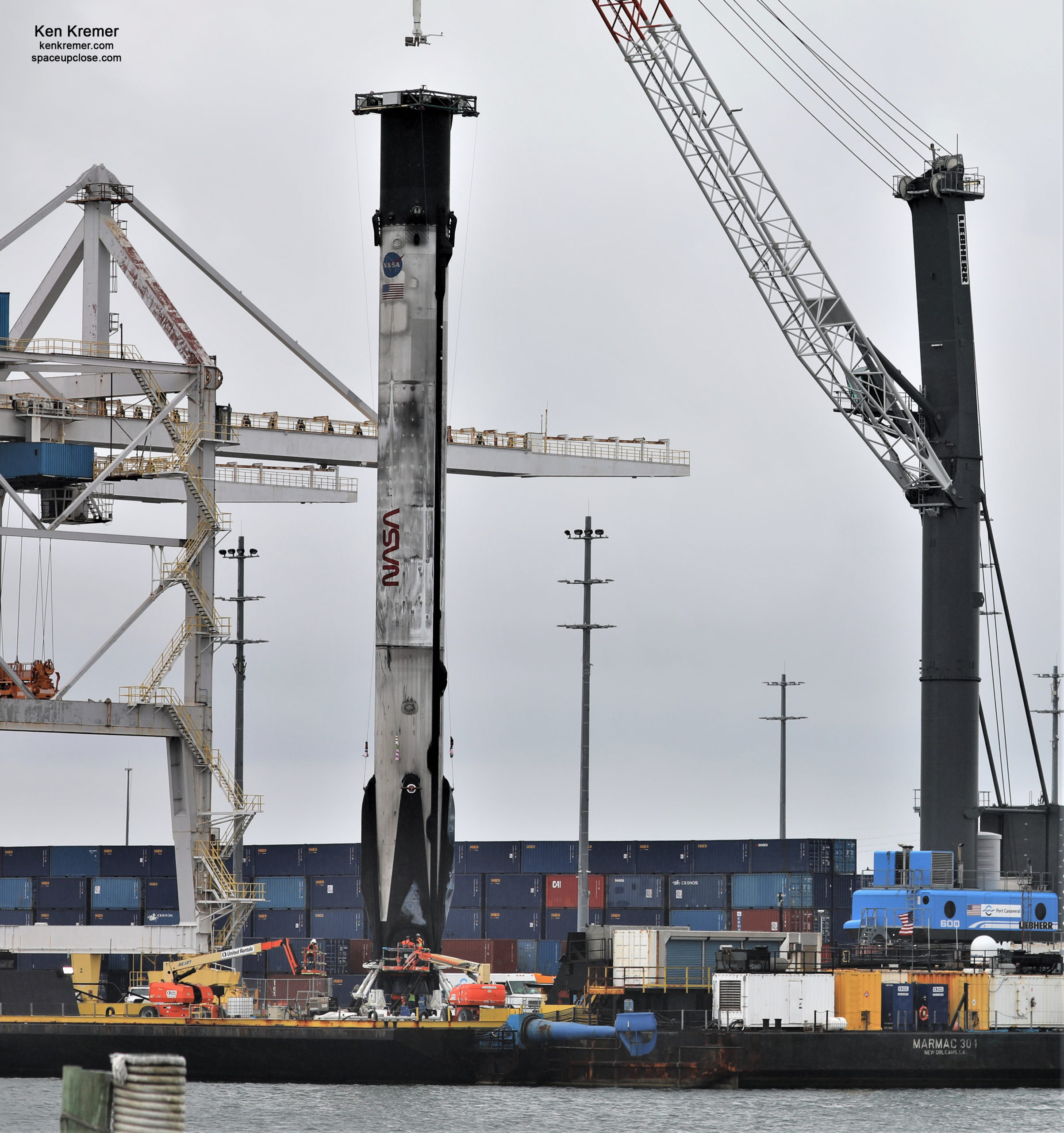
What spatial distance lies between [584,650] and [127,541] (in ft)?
62.3

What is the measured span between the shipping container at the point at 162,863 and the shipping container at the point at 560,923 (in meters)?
14.4

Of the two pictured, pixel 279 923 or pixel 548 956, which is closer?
pixel 548 956

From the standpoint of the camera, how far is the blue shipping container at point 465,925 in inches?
2862

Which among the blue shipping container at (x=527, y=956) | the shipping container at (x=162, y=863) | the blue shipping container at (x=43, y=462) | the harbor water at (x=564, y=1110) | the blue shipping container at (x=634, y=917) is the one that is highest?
the blue shipping container at (x=43, y=462)

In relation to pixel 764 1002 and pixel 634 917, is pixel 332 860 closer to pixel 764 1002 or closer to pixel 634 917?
pixel 634 917

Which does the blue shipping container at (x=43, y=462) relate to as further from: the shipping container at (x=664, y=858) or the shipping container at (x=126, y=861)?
the shipping container at (x=664, y=858)

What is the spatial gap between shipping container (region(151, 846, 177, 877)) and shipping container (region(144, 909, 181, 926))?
1.38m

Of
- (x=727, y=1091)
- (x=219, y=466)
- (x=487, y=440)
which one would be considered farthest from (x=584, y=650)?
(x=727, y=1091)

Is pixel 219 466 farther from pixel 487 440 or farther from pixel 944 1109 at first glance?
pixel 944 1109

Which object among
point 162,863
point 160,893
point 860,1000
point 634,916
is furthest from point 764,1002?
point 162,863

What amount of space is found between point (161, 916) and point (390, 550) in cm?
2612

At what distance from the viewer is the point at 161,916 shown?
241 ft

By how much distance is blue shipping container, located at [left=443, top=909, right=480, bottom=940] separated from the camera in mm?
72688

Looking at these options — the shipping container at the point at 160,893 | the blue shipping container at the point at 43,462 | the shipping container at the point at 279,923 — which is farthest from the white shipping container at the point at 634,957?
Result: the shipping container at the point at 160,893
